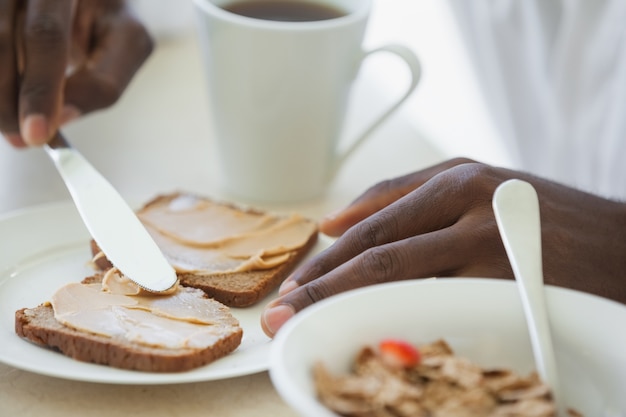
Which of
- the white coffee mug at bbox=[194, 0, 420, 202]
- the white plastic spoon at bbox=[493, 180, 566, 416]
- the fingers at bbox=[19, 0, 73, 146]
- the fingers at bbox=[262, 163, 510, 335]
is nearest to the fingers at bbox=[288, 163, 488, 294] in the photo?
the fingers at bbox=[262, 163, 510, 335]

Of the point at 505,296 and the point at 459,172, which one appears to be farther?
the point at 459,172

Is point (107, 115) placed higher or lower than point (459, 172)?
lower

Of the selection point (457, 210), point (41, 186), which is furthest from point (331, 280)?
point (41, 186)

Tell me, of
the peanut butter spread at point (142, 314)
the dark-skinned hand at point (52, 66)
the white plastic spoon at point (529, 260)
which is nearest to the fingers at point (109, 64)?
the dark-skinned hand at point (52, 66)

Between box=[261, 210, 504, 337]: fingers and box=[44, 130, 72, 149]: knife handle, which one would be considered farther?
box=[44, 130, 72, 149]: knife handle

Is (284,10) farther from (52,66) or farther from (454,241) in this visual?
(454,241)

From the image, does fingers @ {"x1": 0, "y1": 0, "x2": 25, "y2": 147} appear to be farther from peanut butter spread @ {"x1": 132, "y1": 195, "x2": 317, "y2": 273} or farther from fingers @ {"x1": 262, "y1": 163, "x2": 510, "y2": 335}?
fingers @ {"x1": 262, "y1": 163, "x2": 510, "y2": 335}

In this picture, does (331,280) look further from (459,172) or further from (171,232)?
(171,232)

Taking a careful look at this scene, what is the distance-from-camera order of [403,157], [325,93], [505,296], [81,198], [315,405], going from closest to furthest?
[315,405]
[505,296]
[81,198]
[325,93]
[403,157]
